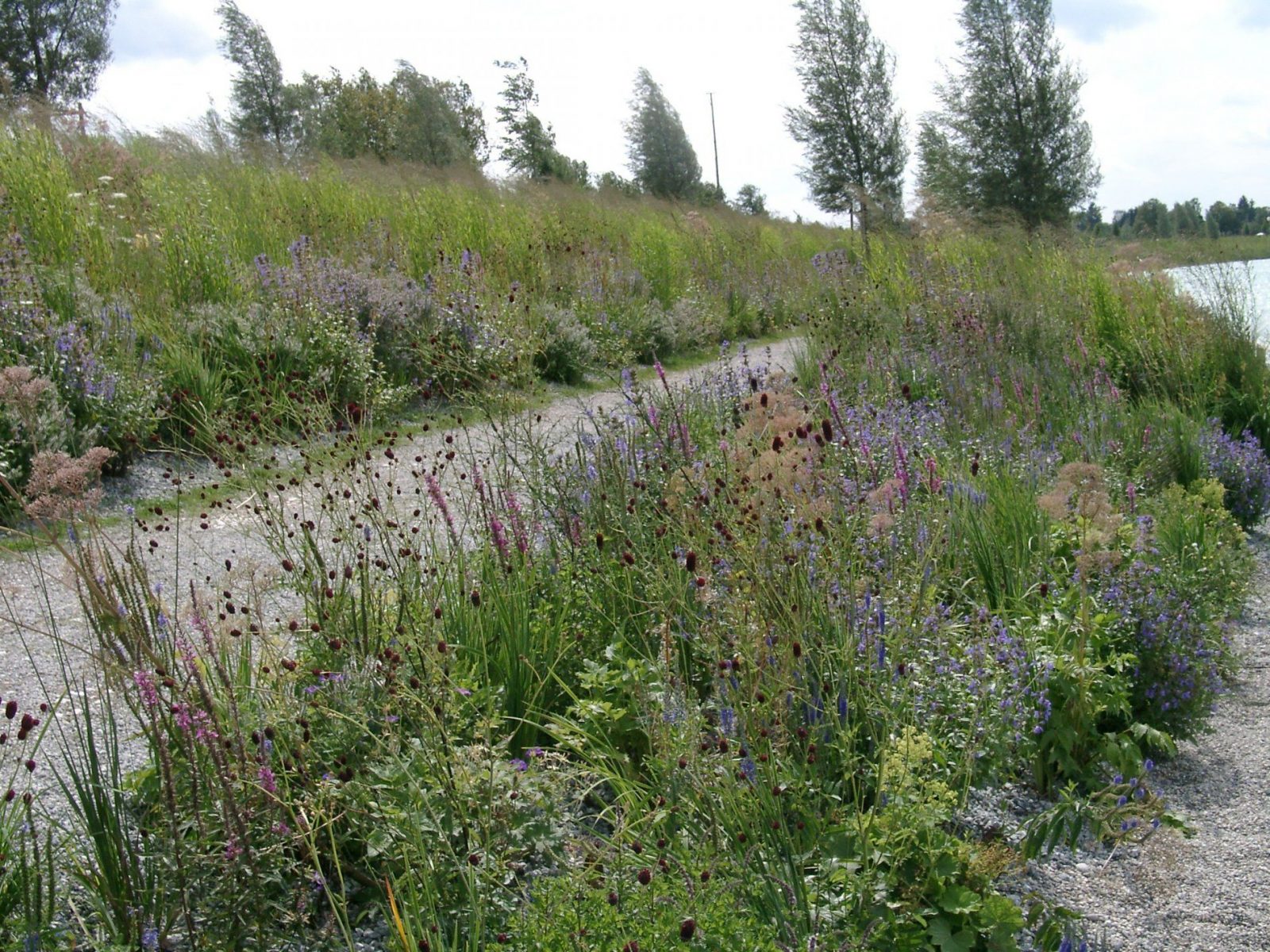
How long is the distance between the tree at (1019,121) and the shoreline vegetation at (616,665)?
20624 millimetres

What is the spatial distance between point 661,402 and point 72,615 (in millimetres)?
2380

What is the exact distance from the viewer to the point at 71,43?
30328 millimetres

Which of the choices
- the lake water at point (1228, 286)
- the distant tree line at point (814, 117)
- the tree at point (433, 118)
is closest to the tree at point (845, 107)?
the distant tree line at point (814, 117)

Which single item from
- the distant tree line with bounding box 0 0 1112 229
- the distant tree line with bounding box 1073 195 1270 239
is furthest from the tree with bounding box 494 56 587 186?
the distant tree line with bounding box 1073 195 1270 239

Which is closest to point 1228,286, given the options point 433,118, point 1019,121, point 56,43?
point 1019,121

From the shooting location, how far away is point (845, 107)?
28047 millimetres

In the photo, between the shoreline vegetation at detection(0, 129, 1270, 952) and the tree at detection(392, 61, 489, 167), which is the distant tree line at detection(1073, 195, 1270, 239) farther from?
the tree at detection(392, 61, 489, 167)

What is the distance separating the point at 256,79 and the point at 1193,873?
121 ft

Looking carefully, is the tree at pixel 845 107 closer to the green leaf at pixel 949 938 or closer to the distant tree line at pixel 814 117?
the distant tree line at pixel 814 117

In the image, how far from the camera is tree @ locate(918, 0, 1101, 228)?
24391 millimetres

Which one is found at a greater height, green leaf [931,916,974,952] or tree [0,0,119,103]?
tree [0,0,119,103]

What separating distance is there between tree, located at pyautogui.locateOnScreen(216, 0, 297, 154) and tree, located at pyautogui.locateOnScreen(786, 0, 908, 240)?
16994 mm

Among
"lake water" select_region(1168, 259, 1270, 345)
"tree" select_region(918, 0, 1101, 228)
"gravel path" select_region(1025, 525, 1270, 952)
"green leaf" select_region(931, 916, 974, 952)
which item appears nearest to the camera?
"green leaf" select_region(931, 916, 974, 952)

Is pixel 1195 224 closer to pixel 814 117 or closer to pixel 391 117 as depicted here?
pixel 814 117
